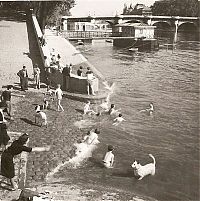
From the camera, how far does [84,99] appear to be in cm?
2102

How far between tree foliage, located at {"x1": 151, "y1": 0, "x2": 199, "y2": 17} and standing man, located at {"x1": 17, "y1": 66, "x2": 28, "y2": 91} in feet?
311

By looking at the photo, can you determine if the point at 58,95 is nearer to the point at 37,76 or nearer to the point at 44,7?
the point at 37,76

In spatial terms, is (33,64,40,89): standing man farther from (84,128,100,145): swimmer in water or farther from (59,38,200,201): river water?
(84,128,100,145): swimmer in water

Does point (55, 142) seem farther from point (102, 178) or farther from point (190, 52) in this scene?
point (190, 52)

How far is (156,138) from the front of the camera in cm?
1742

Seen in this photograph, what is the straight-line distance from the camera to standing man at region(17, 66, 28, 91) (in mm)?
20625

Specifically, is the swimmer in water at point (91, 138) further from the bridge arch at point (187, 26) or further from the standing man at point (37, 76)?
the bridge arch at point (187, 26)

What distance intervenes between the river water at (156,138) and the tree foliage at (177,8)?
82.5 m

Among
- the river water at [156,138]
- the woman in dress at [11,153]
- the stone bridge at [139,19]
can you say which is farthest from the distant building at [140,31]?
the woman in dress at [11,153]

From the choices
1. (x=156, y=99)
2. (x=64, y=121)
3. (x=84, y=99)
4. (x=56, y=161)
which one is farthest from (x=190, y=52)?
(x=56, y=161)

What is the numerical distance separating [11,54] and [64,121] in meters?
11.7

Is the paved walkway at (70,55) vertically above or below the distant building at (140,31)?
below

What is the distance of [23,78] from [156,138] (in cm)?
776

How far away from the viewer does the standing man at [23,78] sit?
20.6 metres
